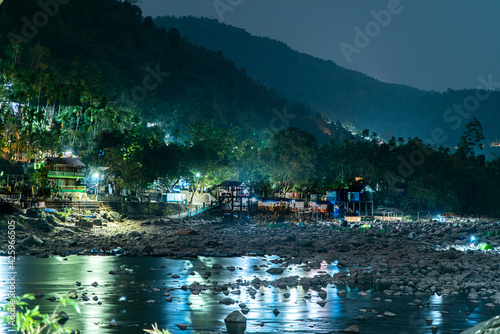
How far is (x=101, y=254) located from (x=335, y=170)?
73788 millimetres

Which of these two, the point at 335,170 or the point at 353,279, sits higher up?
the point at 335,170

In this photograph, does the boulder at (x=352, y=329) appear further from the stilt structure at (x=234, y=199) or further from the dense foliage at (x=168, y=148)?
the stilt structure at (x=234, y=199)

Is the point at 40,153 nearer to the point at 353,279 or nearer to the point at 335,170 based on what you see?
the point at 335,170

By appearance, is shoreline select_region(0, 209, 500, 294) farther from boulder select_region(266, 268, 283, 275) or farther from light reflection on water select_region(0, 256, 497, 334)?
light reflection on water select_region(0, 256, 497, 334)

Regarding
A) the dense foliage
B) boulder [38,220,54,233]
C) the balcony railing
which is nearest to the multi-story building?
the balcony railing

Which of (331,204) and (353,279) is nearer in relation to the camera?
(353,279)

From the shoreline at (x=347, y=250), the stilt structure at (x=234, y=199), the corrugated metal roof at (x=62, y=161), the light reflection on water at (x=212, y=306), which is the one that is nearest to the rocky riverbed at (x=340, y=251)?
the shoreline at (x=347, y=250)

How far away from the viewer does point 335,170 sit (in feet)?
331

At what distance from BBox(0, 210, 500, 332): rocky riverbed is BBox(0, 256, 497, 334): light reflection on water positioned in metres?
1.05

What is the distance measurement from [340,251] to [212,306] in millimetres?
17236

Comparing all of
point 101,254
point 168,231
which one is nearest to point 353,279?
→ point 101,254

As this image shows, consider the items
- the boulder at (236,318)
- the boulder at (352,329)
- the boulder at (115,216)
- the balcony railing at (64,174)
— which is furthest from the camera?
the balcony railing at (64,174)

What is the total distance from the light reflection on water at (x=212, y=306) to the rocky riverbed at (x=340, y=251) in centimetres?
105

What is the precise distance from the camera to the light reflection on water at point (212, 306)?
13.4 metres
